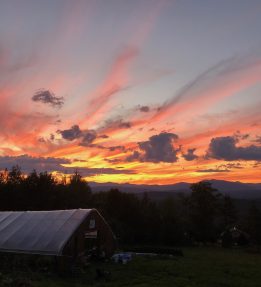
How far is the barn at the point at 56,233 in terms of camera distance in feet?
108

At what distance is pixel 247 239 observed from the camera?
240ft

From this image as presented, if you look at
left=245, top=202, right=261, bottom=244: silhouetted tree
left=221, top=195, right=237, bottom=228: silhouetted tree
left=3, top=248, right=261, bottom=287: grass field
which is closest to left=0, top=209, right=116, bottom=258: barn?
left=3, top=248, right=261, bottom=287: grass field

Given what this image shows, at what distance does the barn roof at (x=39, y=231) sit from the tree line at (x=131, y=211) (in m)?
26.3

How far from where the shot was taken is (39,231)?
35.1m

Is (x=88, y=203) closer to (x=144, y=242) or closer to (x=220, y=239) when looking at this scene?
(x=144, y=242)

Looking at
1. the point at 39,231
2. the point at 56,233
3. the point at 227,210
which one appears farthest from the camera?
the point at 227,210

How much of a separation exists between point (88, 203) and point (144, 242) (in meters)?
12.3

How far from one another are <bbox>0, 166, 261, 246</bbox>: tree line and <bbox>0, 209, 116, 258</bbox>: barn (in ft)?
80.3

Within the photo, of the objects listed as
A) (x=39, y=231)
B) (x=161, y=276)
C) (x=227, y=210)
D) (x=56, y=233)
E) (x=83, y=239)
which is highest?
(x=227, y=210)

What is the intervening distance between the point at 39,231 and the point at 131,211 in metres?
38.0

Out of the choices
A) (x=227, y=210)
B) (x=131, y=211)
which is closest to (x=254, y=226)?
(x=227, y=210)

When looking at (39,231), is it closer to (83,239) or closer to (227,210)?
(83,239)

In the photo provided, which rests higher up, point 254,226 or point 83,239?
point 83,239

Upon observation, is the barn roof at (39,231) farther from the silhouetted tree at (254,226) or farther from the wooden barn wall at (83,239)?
the silhouetted tree at (254,226)
